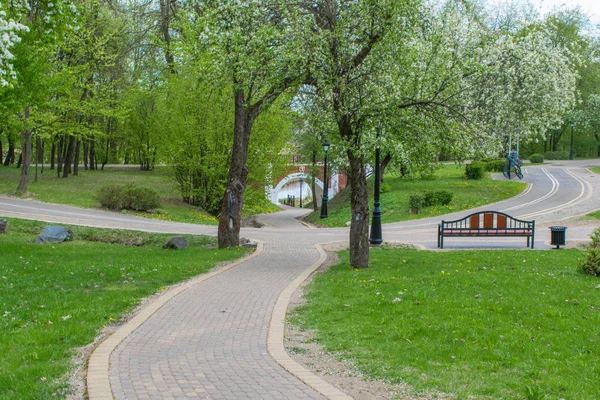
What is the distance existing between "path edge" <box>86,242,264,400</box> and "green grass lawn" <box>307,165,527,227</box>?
18.5 m

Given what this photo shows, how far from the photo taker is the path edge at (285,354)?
524 centimetres

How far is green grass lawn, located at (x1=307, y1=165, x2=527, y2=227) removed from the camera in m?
28.0

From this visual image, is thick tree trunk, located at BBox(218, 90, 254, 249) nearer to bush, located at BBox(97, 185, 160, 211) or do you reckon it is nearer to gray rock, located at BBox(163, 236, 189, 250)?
gray rock, located at BBox(163, 236, 189, 250)

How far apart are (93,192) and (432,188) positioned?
61.3 ft

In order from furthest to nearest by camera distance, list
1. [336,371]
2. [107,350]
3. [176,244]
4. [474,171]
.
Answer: [474,171] → [176,244] → [107,350] → [336,371]

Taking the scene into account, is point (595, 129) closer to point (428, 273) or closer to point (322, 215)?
A: point (322, 215)

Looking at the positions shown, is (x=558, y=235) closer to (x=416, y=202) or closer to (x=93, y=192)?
(x=416, y=202)

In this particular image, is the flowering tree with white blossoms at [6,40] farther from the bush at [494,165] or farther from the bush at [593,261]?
the bush at [494,165]

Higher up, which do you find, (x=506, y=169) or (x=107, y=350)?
(x=506, y=169)

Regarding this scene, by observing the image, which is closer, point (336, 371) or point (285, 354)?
point (336, 371)

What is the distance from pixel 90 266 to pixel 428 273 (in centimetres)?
706

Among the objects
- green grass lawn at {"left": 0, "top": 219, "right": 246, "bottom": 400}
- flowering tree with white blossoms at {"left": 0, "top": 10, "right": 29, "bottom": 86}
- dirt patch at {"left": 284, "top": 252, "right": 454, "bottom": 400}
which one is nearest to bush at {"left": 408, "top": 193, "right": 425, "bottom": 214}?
green grass lawn at {"left": 0, "top": 219, "right": 246, "bottom": 400}

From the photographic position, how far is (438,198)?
28.6 m

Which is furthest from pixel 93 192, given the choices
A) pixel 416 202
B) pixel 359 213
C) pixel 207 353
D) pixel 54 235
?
pixel 207 353
